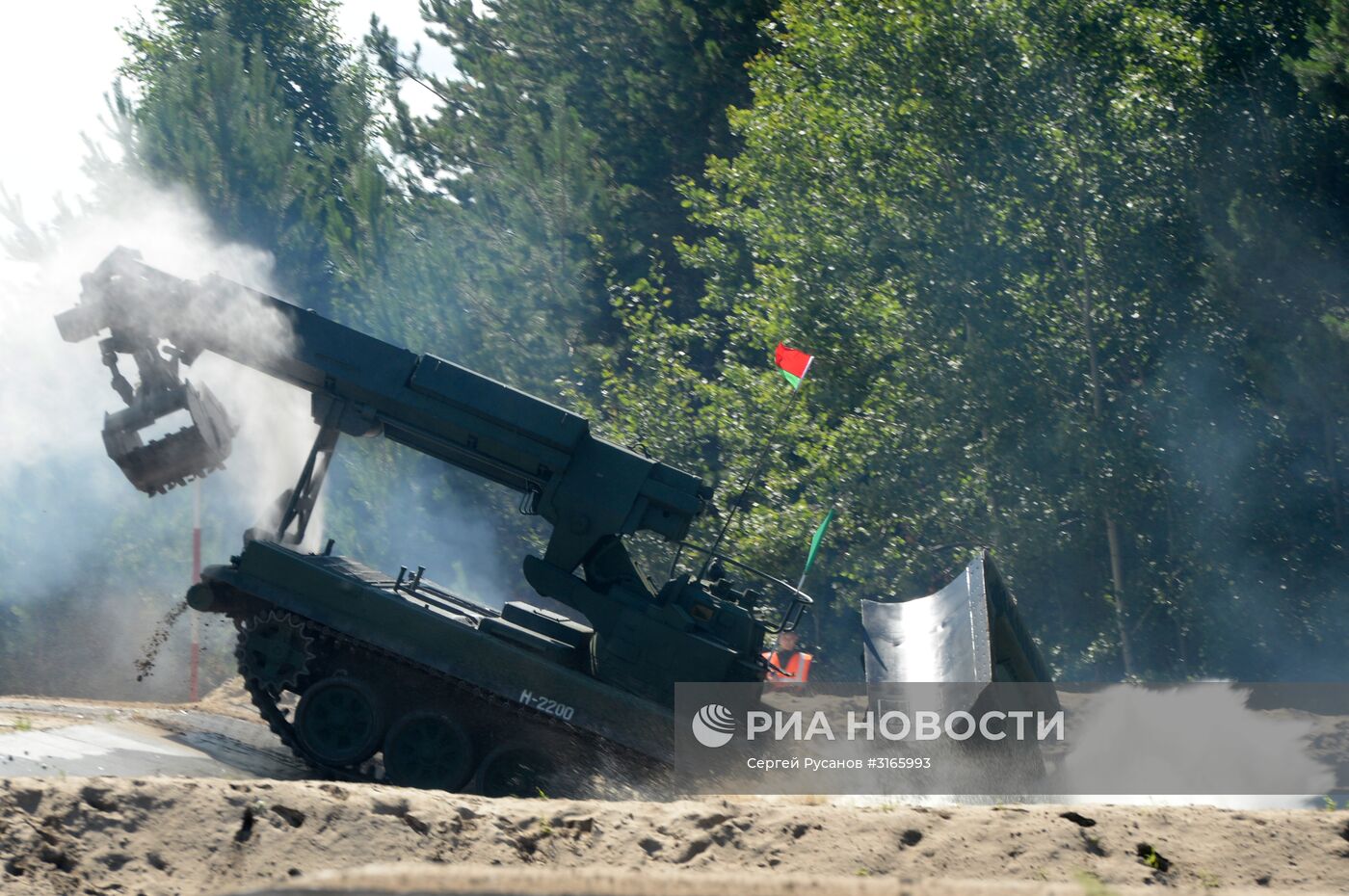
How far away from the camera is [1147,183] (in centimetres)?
1844

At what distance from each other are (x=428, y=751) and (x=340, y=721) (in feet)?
2.17

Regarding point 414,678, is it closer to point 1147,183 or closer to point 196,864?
point 196,864

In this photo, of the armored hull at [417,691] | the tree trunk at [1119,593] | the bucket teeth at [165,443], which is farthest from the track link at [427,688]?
the tree trunk at [1119,593]

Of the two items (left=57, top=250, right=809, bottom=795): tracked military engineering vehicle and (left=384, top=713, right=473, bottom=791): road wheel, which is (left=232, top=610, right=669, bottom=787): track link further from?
(left=384, top=713, right=473, bottom=791): road wheel

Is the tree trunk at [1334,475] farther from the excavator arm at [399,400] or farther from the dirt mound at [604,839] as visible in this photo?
the dirt mound at [604,839]

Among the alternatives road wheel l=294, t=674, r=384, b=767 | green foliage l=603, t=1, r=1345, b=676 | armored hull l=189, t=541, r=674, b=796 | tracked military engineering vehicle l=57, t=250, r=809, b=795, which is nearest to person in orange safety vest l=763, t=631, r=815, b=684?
tracked military engineering vehicle l=57, t=250, r=809, b=795

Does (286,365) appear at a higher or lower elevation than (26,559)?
lower

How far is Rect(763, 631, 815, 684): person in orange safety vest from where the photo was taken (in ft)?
36.3

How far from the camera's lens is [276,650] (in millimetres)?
10484

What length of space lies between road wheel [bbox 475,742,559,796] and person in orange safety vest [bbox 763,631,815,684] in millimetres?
1699

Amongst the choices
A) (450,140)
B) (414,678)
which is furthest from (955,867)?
(450,140)

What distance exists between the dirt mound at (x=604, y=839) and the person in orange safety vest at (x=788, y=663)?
11.8ft

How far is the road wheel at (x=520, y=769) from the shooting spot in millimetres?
10484

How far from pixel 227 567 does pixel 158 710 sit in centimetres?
288
